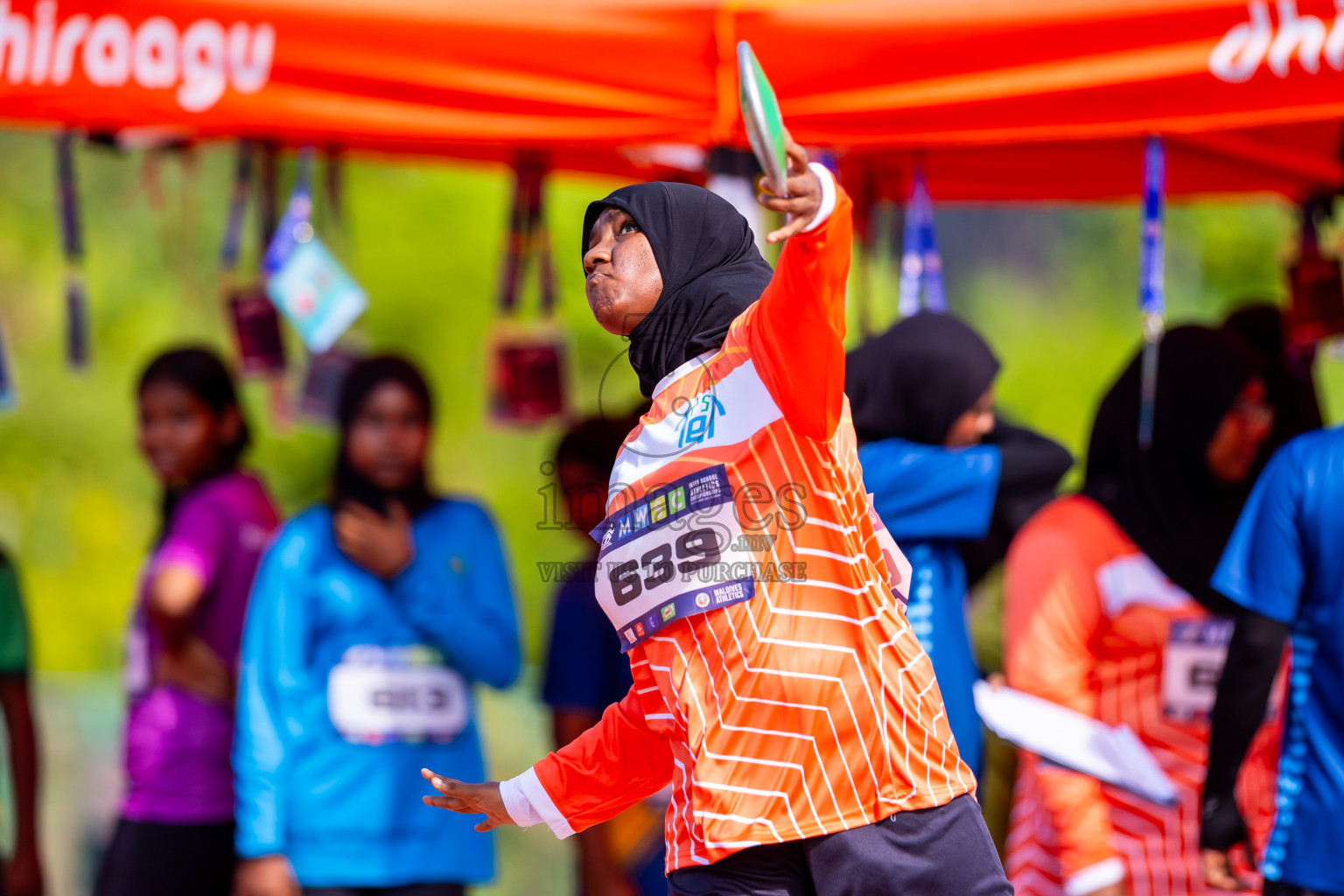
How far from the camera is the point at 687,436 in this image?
188 cm

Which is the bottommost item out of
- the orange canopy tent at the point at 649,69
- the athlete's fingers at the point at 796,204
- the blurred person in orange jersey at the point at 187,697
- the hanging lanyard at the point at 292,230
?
the blurred person in orange jersey at the point at 187,697

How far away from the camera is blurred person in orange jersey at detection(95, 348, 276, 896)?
12.0 ft

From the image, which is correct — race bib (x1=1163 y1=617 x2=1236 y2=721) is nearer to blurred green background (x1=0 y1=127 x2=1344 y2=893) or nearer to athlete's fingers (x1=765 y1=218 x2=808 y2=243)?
athlete's fingers (x1=765 y1=218 x2=808 y2=243)

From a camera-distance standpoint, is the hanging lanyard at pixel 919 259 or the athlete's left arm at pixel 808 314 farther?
the hanging lanyard at pixel 919 259

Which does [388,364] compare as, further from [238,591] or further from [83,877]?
[83,877]

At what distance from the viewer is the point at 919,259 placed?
11.6 feet

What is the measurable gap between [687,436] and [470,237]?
7290 millimetres

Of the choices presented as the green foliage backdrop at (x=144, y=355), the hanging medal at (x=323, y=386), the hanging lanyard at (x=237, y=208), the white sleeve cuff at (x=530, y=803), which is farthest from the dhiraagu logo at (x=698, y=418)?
the green foliage backdrop at (x=144, y=355)

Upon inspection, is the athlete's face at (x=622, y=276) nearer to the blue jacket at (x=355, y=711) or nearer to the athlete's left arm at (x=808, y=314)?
the athlete's left arm at (x=808, y=314)

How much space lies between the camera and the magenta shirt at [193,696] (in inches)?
145

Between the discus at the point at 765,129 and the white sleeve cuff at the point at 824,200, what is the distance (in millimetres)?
39

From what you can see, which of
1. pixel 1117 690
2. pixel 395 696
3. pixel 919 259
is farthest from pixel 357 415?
pixel 1117 690

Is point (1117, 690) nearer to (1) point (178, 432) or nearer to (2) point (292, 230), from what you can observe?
(2) point (292, 230)

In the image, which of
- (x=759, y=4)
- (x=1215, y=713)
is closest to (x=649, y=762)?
(x=1215, y=713)
